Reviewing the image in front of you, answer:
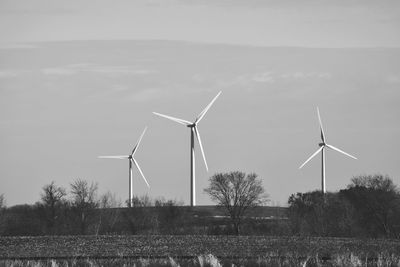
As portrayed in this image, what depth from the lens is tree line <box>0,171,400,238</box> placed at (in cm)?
11473

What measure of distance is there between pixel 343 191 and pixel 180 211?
2159 cm

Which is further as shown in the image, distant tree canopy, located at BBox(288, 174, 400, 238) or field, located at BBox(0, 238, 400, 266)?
distant tree canopy, located at BBox(288, 174, 400, 238)

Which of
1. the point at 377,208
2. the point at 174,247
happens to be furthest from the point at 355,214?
the point at 174,247

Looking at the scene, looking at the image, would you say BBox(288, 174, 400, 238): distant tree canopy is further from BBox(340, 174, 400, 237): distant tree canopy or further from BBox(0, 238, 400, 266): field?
BBox(0, 238, 400, 266): field

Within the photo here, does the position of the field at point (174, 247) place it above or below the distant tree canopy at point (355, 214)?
below

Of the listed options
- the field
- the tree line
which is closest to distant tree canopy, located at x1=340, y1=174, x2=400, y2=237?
the tree line

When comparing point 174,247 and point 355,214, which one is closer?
point 174,247

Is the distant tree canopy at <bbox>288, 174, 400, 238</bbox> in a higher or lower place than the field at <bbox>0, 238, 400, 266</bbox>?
higher

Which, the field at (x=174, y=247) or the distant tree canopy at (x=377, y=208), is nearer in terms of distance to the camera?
the field at (x=174, y=247)

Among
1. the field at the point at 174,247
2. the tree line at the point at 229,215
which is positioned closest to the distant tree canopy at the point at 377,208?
the tree line at the point at 229,215

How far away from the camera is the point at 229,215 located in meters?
133

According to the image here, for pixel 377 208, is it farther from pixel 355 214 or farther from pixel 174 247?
pixel 174 247

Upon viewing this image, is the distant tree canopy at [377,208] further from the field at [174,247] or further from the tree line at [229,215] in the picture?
the field at [174,247]

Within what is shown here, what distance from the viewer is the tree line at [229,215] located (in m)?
115
